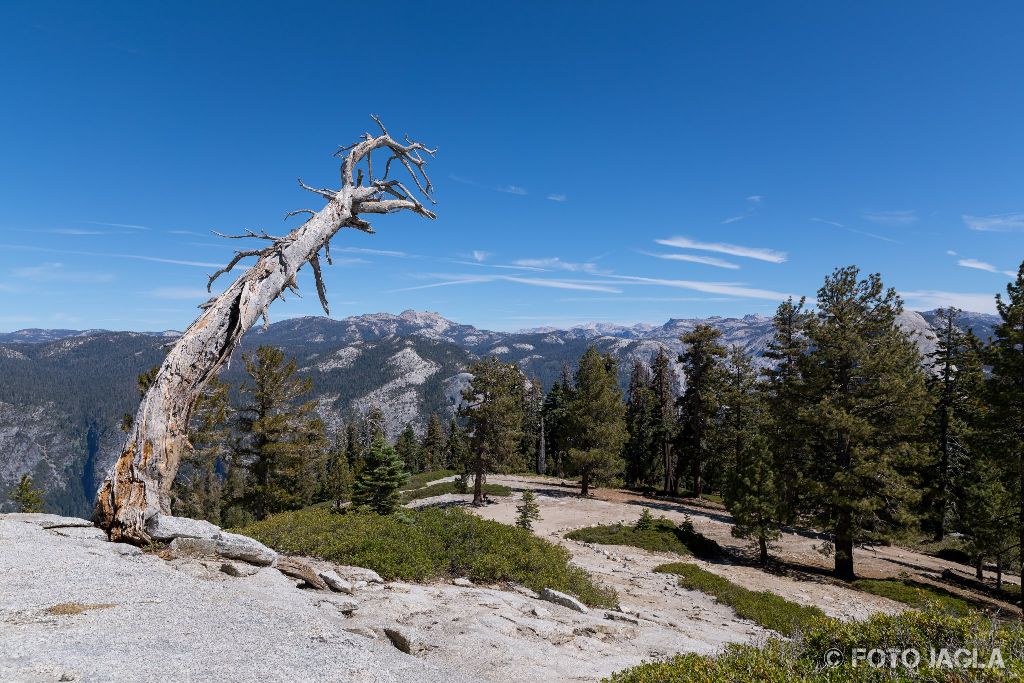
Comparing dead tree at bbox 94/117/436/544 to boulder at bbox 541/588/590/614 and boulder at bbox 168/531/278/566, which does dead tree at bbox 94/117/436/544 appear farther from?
boulder at bbox 541/588/590/614

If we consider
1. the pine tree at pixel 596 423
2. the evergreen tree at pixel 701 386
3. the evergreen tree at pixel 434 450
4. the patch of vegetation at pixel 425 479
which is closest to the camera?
the pine tree at pixel 596 423

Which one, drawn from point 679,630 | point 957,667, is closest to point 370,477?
point 679,630

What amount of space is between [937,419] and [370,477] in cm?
3749

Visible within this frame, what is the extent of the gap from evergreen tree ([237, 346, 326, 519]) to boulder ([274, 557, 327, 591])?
19.1 meters

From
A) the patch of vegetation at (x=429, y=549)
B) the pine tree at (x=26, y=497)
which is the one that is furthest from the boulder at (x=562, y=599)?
the pine tree at (x=26, y=497)

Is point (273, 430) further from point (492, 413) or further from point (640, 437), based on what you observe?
point (640, 437)

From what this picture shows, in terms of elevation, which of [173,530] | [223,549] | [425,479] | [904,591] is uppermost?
[173,530]

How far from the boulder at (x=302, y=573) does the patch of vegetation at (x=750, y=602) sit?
10537 mm

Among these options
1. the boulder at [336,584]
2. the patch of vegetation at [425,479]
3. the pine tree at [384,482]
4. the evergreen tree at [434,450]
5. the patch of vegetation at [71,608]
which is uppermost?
the patch of vegetation at [71,608]

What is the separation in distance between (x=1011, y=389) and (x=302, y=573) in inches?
952

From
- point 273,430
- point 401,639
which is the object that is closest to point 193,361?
point 401,639

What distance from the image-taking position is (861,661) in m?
5.04

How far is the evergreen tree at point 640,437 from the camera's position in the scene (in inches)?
2186

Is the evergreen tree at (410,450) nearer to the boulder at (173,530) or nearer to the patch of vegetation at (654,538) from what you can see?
the patch of vegetation at (654,538)
